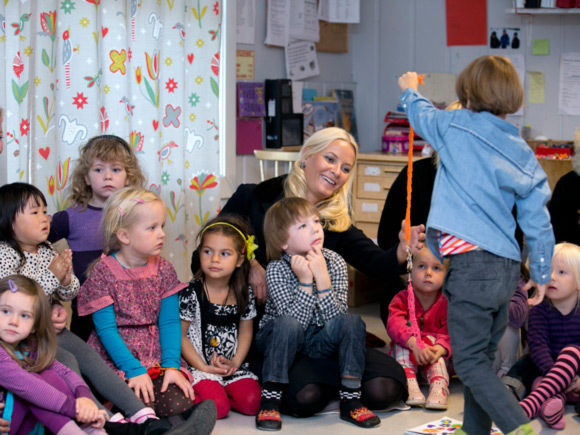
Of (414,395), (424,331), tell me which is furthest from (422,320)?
(414,395)

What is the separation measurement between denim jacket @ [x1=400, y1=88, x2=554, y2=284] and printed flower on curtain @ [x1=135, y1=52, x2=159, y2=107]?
157 cm

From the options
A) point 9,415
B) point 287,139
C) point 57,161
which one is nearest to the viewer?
point 9,415

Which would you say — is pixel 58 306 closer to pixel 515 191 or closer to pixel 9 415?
pixel 9 415

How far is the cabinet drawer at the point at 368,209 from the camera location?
438 cm

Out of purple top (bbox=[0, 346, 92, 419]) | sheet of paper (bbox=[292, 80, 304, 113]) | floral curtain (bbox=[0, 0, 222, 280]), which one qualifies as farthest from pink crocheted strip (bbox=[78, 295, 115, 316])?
sheet of paper (bbox=[292, 80, 304, 113])

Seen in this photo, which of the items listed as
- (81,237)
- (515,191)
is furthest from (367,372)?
(81,237)

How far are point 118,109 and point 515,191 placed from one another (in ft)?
5.81

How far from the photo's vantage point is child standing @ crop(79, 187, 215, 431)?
2541 millimetres

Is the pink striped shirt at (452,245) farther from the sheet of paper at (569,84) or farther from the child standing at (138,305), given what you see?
the sheet of paper at (569,84)

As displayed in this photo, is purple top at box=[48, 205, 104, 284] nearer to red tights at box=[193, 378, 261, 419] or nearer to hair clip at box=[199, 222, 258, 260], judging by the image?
hair clip at box=[199, 222, 258, 260]

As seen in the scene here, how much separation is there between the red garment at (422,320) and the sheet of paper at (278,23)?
1878 millimetres

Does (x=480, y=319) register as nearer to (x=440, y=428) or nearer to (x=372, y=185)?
(x=440, y=428)

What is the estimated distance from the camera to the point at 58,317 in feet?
8.21

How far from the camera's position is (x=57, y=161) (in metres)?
3.12
